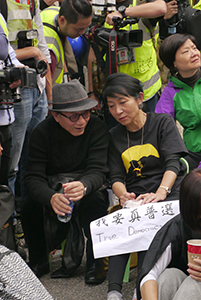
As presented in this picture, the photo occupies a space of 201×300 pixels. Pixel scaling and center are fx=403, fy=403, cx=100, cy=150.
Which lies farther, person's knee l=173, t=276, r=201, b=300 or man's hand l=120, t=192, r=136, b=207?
man's hand l=120, t=192, r=136, b=207

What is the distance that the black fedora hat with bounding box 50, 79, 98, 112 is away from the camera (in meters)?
2.88

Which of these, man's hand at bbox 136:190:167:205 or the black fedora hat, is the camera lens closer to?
the black fedora hat

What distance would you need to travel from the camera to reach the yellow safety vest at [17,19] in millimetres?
2924

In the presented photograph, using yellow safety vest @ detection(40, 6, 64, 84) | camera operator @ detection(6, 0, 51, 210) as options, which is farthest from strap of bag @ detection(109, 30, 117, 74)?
camera operator @ detection(6, 0, 51, 210)

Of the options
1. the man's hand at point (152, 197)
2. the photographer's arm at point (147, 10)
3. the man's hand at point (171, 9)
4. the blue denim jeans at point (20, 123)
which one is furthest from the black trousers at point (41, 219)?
the man's hand at point (171, 9)

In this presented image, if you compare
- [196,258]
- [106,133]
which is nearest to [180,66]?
[106,133]

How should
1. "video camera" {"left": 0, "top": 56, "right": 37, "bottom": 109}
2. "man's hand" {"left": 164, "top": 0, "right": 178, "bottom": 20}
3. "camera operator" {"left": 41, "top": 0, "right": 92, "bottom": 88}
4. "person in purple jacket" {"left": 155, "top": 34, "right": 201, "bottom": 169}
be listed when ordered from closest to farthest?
"video camera" {"left": 0, "top": 56, "right": 37, "bottom": 109}, "person in purple jacket" {"left": 155, "top": 34, "right": 201, "bottom": 169}, "camera operator" {"left": 41, "top": 0, "right": 92, "bottom": 88}, "man's hand" {"left": 164, "top": 0, "right": 178, "bottom": 20}

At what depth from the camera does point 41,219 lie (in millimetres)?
2922

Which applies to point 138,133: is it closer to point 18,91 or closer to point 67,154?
point 67,154

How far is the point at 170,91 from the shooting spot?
332cm

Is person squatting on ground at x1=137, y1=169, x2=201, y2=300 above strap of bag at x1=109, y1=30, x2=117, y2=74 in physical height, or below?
below

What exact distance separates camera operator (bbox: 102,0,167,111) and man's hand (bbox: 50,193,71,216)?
4.58ft

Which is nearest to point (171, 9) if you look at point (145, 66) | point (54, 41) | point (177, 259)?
point (145, 66)

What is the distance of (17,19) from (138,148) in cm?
130
